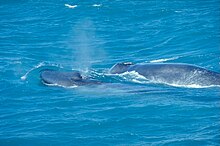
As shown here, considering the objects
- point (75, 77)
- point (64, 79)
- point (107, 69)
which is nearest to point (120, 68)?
point (107, 69)

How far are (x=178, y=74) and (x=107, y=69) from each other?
4.24 metres

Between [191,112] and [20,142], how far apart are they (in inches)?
186

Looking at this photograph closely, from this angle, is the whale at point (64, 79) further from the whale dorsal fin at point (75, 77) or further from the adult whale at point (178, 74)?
the adult whale at point (178, 74)

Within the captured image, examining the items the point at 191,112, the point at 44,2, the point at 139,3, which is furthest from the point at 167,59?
the point at 44,2

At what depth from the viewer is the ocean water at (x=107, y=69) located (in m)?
12.4

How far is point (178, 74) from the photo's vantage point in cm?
1706

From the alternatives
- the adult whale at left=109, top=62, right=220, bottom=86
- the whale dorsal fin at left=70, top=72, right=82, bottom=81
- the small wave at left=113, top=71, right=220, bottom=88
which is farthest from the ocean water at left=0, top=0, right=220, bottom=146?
the whale dorsal fin at left=70, top=72, right=82, bottom=81

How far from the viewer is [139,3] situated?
131 ft

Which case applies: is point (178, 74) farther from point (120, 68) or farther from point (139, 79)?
point (120, 68)

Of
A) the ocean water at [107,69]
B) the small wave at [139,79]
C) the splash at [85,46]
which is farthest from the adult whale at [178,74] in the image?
the splash at [85,46]

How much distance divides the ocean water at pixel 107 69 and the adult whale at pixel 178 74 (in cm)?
32

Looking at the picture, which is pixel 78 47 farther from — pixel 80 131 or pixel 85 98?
pixel 80 131

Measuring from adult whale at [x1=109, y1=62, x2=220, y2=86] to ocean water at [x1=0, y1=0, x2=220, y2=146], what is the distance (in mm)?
318

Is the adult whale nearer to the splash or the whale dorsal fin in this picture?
the whale dorsal fin
